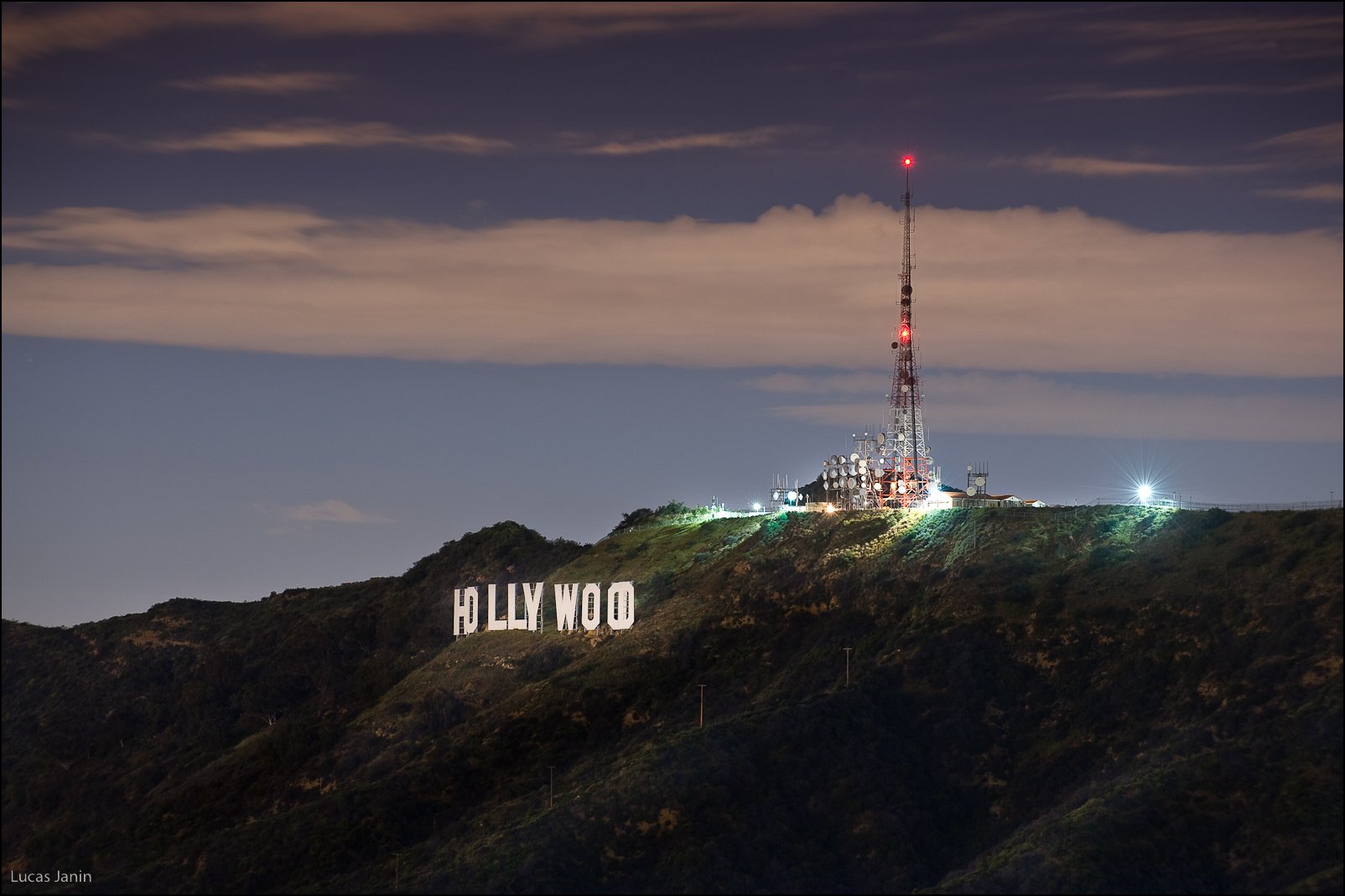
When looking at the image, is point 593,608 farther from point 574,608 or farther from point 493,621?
point 493,621

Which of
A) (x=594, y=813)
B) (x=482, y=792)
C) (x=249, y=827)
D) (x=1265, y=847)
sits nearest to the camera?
(x=1265, y=847)

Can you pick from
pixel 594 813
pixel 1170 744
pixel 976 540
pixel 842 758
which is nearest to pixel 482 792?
pixel 594 813

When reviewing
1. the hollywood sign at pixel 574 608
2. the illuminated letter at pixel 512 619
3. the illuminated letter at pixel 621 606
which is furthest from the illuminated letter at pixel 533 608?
the illuminated letter at pixel 621 606

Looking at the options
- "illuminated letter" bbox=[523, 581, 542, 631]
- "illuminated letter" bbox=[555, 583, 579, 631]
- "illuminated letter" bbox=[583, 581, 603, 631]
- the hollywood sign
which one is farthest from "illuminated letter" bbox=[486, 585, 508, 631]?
"illuminated letter" bbox=[583, 581, 603, 631]

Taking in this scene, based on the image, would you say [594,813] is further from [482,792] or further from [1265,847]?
[1265,847]

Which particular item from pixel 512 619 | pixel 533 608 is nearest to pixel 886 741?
pixel 533 608

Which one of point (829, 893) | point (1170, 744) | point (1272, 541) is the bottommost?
point (829, 893)

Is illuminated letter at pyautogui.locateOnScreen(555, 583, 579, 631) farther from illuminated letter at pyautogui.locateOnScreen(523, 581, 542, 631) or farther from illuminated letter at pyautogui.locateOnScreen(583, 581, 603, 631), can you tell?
illuminated letter at pyautogui.locateOnScreen(523, 581, 542, 631)

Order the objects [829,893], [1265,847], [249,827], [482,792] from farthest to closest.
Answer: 1. [249,827]
2. [482,792]
3. [829,893]
4. [1265,847]
